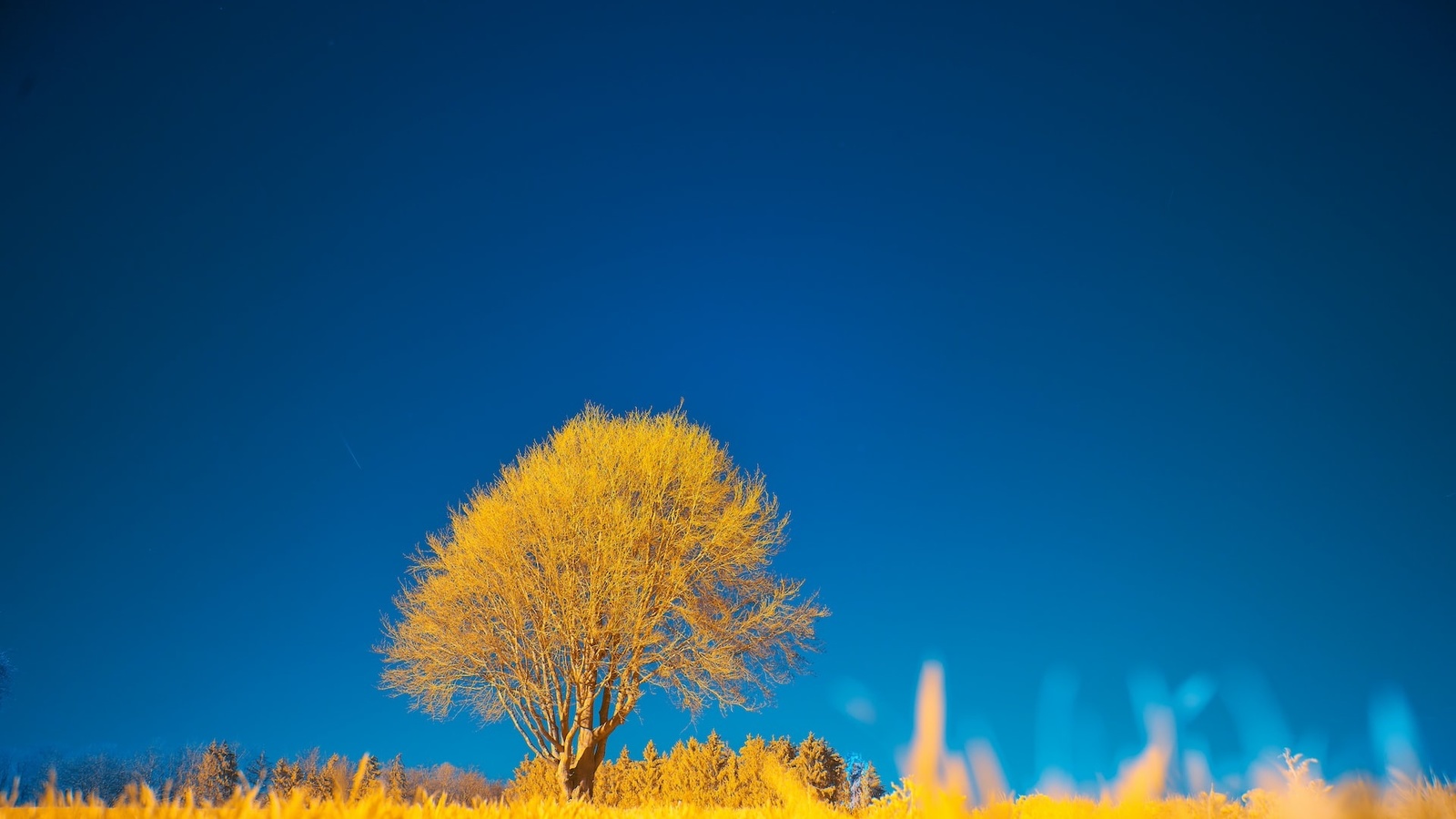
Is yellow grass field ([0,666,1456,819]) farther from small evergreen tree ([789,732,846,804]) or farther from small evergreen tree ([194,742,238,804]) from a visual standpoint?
small evergreen tree ([194,742,238,804])

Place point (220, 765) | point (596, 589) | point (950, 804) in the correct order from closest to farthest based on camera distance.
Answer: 1. point (950, 804)
2. point (596, 589)
3. point (220, 765)

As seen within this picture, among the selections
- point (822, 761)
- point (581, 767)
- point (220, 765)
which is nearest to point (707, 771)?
point (822, 761)

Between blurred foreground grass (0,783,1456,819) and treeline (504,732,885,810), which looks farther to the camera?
treeline (504,732,885,810)

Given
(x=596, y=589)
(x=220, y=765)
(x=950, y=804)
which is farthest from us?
(x=220, y=765)

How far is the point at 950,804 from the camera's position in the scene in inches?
45.8

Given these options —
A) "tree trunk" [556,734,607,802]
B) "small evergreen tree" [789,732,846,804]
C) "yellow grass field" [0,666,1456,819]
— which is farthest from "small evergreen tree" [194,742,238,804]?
"yellow grass field" [0,666,1456,819]

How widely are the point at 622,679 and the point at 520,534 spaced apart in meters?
3.66

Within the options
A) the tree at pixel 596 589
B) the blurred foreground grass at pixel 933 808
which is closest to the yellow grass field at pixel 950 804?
the blurred foreground grass at pixel 933 808

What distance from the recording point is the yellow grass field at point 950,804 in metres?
1.03

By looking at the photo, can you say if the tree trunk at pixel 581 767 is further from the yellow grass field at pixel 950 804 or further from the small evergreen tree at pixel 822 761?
the yellow grass field at pixel 950 804

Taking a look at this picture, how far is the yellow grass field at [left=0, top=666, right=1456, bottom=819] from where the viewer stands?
3.36ft

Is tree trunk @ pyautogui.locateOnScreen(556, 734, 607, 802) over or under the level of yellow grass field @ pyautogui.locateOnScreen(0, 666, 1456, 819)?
over

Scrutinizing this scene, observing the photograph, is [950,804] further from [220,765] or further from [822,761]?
[220,765]

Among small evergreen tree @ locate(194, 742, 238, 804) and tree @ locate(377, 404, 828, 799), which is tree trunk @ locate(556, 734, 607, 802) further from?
small evergreen tree @ locate(194, 742, 238, 804)
